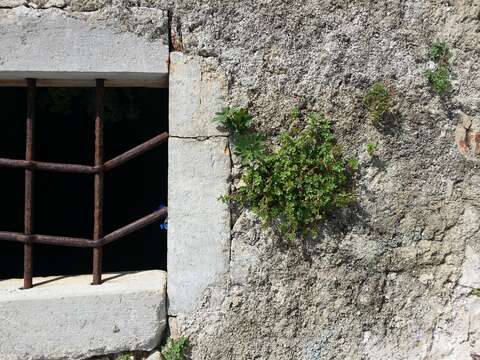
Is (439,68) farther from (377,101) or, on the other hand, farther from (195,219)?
(195,219)

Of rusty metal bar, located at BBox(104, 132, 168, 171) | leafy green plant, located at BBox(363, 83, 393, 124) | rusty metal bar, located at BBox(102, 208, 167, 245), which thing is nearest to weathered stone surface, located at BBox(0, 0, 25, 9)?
rusty metal bar, located at BBox(104, 132, 168, 171)

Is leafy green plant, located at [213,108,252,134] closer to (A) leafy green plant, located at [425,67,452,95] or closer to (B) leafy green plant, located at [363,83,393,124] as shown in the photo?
(B) leafy green plant, located at [363,83,393,124]

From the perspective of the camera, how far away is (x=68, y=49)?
2.06 metres

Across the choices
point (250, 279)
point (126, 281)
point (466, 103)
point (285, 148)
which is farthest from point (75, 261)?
point (466, 103)

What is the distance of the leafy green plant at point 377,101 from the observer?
2.23 meters

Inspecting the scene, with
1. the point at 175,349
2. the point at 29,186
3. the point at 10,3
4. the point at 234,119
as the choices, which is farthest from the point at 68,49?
the point at 175,349

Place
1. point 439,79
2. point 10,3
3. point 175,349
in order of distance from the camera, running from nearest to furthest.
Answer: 1. point 10,3
2. point 175,349
3. point 439,79

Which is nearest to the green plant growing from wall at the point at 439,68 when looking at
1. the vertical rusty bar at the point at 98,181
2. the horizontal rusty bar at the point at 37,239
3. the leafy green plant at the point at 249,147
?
the leafy green plant at the point at 249,147

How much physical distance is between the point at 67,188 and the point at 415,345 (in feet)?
9.05

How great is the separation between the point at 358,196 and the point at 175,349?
107cm

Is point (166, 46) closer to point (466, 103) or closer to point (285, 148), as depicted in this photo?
point (285, 148)

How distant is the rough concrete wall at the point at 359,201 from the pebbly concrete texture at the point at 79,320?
0.20 meters

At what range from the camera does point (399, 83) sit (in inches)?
89.7

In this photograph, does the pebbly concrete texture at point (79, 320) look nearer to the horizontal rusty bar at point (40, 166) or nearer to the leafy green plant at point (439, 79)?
the horizontal rusty bar at point (40, 166)
